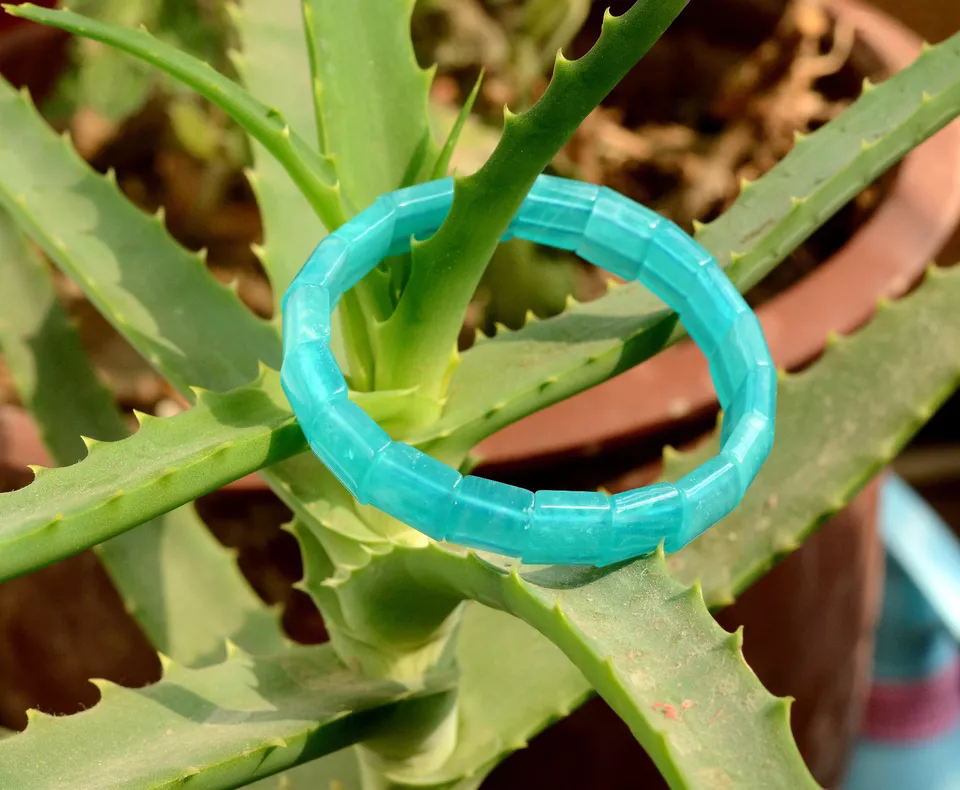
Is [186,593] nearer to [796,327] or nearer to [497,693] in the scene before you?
[497,693]

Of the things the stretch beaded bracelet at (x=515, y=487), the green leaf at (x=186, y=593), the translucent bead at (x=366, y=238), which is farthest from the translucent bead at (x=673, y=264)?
the green leaf at (x=186, y=593)

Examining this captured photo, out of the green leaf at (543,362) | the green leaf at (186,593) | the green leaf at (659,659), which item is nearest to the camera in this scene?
the green leaf at (659,659)

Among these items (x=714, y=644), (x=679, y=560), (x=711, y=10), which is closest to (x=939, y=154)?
(x=711, y=10)

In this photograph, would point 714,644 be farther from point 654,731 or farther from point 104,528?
point 104,528

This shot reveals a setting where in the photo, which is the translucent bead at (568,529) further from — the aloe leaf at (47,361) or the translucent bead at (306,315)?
the aloe leaf at (47,361)

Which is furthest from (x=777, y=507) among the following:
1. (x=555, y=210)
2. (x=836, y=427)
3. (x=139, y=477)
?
(x=139, y=477)

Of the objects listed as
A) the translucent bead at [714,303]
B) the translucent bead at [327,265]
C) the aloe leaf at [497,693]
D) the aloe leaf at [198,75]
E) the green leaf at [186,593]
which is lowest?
the aloe leaf at [497,693]

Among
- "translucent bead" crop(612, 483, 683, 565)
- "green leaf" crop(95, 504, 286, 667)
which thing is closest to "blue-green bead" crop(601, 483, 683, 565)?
"translucent bead" crop(612, 483, 683, 565)

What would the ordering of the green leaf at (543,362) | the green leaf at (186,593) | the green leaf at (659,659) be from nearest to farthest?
1. the green leaf at (659,659)
2. the green leaf at (543,362)
3. the green leaf at (186,593)
